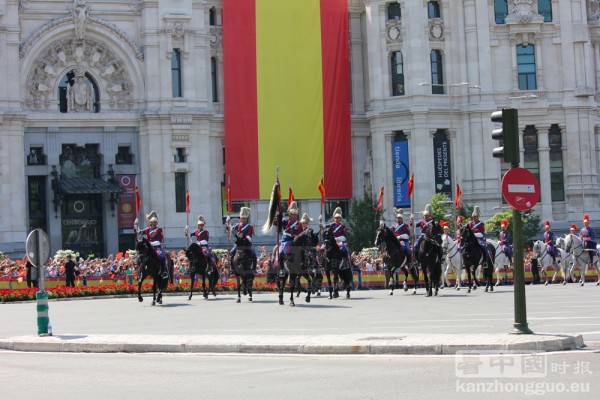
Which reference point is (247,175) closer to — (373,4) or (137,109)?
(137,109)

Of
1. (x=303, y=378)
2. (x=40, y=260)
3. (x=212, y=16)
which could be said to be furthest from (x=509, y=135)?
(x=212, y=16)

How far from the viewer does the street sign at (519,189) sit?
2033 cm

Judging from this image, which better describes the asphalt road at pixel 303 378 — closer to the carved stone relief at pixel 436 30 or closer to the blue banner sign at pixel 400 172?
the blue banner sign at pixel 400 172

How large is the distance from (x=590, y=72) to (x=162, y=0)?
93.4 feet

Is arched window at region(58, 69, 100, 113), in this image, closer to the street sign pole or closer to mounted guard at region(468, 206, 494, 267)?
mounted guard at region(468, 206, 494, 267)

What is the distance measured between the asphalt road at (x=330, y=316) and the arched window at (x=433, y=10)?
41332mm

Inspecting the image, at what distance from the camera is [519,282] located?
67.8 ft

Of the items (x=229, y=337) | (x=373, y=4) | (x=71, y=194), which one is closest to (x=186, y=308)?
(x=229, y=337)

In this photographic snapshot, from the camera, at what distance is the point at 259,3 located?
77.2 meters

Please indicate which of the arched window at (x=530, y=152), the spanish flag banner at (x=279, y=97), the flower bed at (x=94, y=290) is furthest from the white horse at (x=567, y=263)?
the arched window at (x=530, y=152)

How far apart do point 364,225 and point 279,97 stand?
32.5ft

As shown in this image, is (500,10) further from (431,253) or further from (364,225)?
(431,253)

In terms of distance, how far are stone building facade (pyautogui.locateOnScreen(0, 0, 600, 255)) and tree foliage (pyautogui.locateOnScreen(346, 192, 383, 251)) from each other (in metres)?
3.42

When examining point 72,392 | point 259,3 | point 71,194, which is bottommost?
point 72,392
